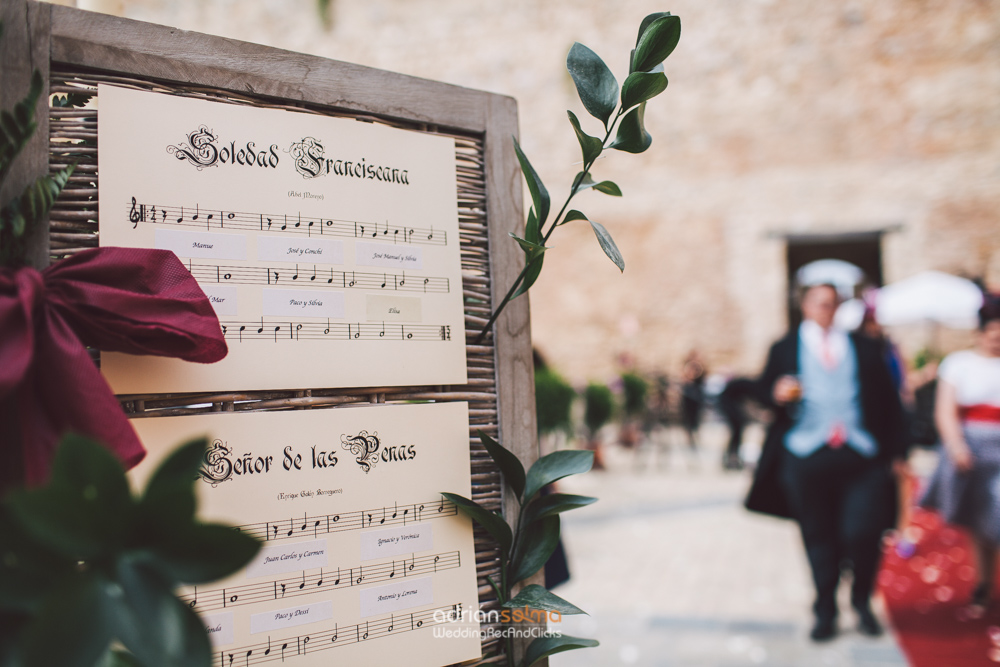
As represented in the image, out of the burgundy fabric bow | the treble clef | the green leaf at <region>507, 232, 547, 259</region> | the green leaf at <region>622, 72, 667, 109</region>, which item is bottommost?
the burgundy fabric bow

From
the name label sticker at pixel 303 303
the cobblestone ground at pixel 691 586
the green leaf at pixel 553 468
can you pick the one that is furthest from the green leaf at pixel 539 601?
the cobblestone ground at pixel 691 586

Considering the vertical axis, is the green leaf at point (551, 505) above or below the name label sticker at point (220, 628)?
above

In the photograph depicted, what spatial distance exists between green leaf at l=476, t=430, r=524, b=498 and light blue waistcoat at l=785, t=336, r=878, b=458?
2.97 m

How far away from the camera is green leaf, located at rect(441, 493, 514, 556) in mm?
966

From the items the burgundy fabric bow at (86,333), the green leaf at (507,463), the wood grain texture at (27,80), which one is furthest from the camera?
the green leaf at (507,463)

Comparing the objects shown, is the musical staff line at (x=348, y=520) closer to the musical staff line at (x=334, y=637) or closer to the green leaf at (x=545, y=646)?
the musical staff line at (x=334, y=637)

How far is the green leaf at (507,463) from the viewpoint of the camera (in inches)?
38.9

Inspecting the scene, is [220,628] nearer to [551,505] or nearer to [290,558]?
[290,558]

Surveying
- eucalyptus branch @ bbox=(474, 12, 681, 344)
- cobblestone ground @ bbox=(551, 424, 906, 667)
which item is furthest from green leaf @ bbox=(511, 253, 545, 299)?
cobblestone ground @ bbox=(551, 424, 906, 667)

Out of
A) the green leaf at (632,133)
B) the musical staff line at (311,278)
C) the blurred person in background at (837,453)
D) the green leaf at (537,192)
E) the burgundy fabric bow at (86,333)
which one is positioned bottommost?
the blurred person in background at (837,453)

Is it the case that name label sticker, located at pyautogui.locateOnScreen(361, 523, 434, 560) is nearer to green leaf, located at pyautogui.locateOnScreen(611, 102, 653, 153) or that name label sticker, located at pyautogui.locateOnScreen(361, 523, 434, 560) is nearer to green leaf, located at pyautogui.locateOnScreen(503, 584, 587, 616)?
green leaf, located at pyautogui.locateOnScreen(503, 584, 587, 616)

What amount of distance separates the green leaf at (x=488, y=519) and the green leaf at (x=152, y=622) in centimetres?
50

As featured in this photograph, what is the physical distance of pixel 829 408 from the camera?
352 centimetres

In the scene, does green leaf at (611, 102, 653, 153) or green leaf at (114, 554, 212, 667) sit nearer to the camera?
green leaf at (114, 554, 212, 667)
